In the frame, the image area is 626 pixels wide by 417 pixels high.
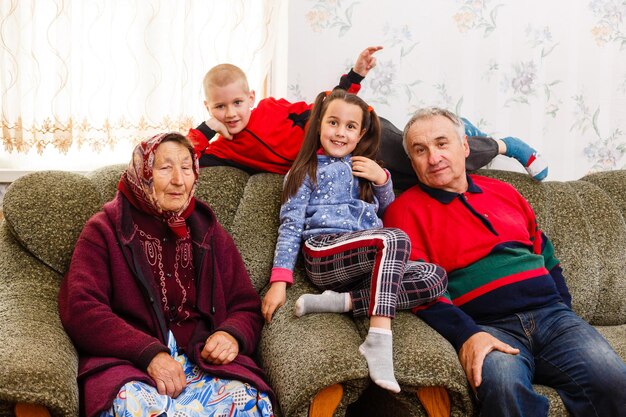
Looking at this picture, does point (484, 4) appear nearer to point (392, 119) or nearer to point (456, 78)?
point (456, 78)

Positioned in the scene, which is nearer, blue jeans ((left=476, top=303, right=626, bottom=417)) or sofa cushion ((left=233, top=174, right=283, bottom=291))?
blue jeans ((left=476, top=303, right=626, bottom=417))

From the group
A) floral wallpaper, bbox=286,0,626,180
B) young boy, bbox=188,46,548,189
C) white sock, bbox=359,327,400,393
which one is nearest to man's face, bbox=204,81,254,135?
young boy, bbox=188,46,548,189

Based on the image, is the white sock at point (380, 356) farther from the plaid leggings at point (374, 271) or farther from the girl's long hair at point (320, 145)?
the girl's long hair at point (320, 145)

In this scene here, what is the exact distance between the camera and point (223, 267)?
6.38ft

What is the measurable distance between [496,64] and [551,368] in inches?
56.7

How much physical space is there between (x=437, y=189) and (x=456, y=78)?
2.67 feet

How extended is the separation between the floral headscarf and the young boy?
21.5 inches

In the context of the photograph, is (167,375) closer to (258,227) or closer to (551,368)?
(258,227)

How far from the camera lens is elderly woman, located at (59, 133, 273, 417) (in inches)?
64.0

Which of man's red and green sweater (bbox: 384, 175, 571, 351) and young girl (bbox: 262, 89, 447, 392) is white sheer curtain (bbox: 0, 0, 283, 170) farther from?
man's red and green sweater (bbox: 384, 175, 571, 351)

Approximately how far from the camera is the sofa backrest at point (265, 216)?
1.96 meters

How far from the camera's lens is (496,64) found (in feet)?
9.35

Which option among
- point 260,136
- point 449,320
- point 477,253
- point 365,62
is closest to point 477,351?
point 449,320

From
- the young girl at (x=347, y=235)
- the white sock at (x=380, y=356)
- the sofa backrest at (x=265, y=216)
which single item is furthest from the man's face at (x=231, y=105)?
the white sock at (x=380, y=356)
